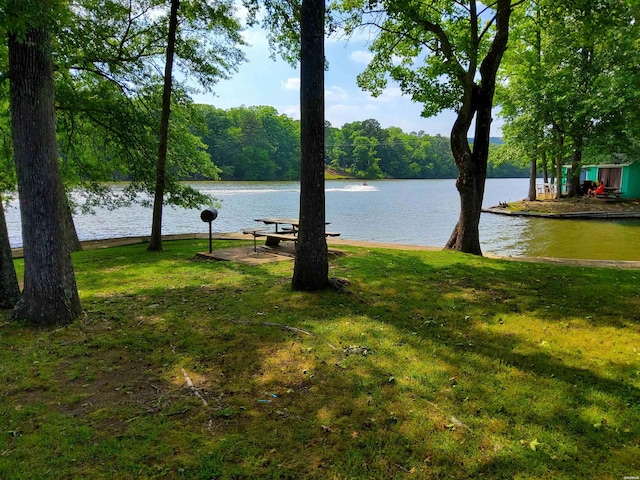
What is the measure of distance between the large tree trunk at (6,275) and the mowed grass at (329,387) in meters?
0.56

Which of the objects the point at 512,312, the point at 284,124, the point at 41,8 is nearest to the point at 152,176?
the point at 41,8

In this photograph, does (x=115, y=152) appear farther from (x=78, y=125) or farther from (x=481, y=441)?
(x=481, y=441)

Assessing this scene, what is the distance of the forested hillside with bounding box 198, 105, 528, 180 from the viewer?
234 feet

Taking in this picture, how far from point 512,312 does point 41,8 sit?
5.70m

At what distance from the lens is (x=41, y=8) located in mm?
3557

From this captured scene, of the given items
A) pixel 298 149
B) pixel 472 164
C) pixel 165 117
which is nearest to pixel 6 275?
pixel 165 117

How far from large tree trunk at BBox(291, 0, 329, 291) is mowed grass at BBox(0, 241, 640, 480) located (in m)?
0.38

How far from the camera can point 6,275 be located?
473cm

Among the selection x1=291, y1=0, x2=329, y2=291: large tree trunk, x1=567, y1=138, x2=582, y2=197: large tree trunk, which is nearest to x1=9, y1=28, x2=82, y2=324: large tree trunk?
x1=291, y1=0, x2=329, y2=291: large tree trunk

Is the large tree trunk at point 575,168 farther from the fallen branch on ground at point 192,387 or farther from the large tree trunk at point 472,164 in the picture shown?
the fallen branch on ground at point 192,387

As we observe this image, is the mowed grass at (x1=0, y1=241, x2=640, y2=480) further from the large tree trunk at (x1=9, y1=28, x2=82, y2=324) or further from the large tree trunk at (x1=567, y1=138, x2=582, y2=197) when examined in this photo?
the large tree trunk at (x1=567, y1=138, x2=582, y2=197)

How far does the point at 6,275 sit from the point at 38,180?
1451 mm

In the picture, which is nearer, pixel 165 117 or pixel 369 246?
pixel 165 117

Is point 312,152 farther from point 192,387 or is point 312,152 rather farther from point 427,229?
point 427,229
